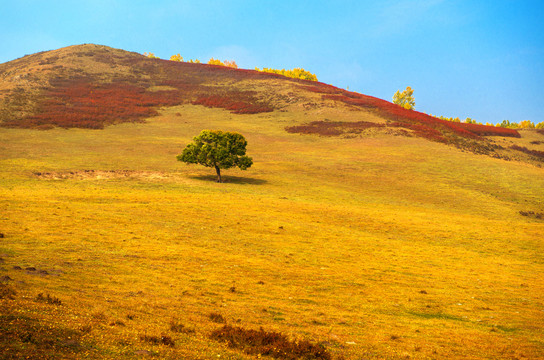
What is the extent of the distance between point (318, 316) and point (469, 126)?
140956 mm

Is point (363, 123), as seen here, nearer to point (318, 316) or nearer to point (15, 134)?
point (15, 134)

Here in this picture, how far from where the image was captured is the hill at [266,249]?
42.5 ft

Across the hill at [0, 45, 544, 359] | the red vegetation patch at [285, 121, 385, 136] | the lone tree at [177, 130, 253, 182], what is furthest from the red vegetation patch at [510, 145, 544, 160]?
the lone tree at [177, 130, 253, 182]

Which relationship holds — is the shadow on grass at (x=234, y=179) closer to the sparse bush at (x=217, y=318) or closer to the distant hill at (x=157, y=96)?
the distant hill at (x=157, y=96)

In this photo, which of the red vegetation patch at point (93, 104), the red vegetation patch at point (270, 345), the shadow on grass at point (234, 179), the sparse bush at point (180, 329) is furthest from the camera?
the red vegetation patch at point (93, 104)

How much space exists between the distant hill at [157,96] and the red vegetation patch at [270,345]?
91.2 m

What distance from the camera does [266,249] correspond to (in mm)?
28312

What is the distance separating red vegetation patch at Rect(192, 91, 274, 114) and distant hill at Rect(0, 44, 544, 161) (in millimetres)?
300

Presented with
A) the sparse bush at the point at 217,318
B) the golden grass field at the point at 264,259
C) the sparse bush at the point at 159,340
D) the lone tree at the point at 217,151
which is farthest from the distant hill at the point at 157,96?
the sparse bush at the point at 159,340

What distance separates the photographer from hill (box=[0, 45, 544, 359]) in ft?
42.5

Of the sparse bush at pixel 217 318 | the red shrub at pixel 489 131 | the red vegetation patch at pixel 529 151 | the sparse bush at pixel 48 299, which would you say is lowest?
the sparse bush at pixel 217 318

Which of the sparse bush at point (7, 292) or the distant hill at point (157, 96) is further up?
the distant hill at point (157, 96)

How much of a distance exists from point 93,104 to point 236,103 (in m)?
40.4

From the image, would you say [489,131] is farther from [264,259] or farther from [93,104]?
[264,259]
